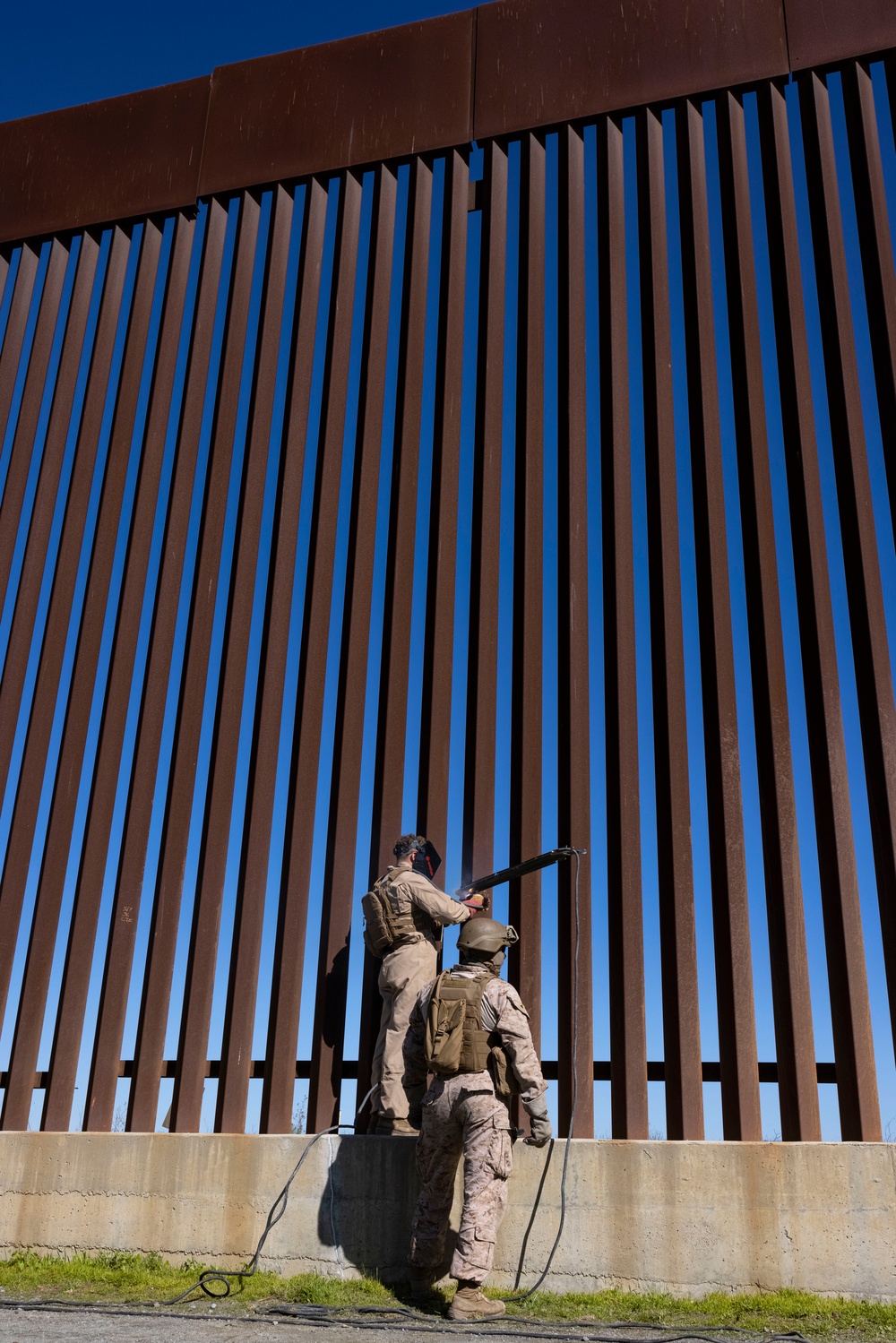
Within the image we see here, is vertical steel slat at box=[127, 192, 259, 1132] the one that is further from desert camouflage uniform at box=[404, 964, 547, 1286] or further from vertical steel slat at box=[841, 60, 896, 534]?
vertical steel slat at box=[841, 60, 896, 534]

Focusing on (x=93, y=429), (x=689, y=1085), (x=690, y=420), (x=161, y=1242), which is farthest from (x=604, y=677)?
(x=93, y=429)

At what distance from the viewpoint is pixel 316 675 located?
8422 millimetres

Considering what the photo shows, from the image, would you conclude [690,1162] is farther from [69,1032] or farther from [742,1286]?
[69,1032]

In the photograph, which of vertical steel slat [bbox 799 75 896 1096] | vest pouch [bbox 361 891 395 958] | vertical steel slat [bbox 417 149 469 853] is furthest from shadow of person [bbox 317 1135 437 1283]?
vertical steel slat [bbox 799 75 896 1096]

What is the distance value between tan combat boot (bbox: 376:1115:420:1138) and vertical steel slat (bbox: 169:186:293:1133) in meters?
1.41

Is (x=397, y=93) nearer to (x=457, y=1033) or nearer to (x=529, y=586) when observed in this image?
(x=529, y=586)

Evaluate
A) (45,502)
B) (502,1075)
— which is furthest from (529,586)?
(45,502)

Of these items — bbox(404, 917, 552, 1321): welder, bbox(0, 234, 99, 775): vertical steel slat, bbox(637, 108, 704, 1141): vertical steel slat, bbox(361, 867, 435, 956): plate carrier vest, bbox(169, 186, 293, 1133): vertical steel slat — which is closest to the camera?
bbox(404, 917, 552, 1321): welder

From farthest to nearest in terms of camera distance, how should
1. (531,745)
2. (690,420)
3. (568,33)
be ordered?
(568,33) → (690,420) → (531,745)

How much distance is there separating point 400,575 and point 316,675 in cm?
95

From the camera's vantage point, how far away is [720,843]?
723cm

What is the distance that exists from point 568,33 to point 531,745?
5932 millimetres

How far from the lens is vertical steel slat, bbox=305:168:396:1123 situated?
747cm

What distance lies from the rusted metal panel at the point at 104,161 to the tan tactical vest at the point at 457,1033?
7448 millimetres
